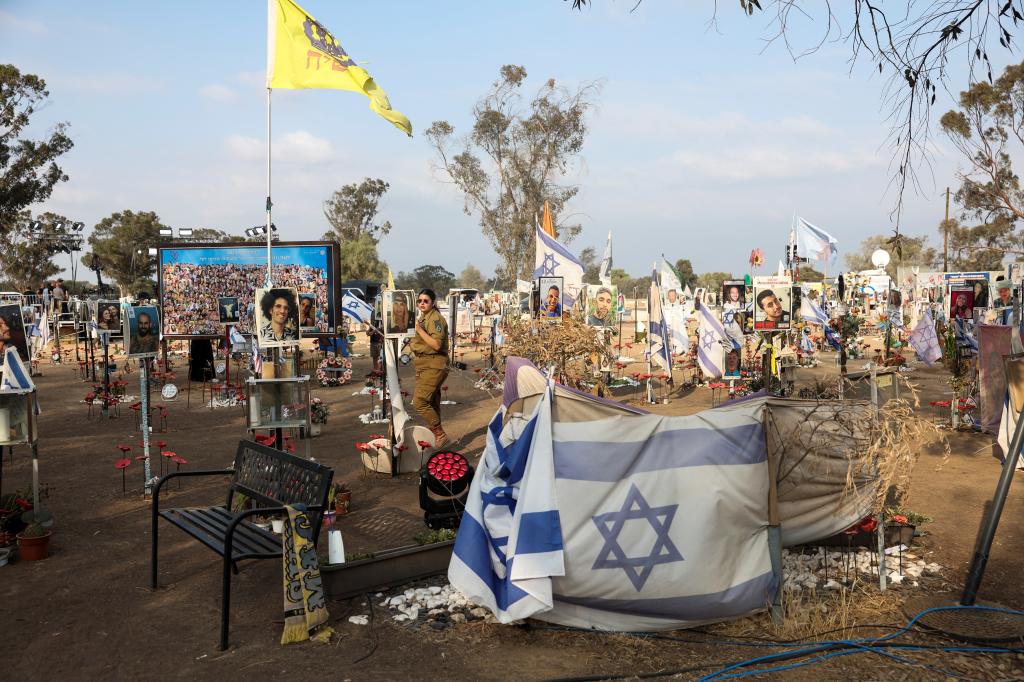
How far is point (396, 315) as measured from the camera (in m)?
10.5

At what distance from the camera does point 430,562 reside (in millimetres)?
5777

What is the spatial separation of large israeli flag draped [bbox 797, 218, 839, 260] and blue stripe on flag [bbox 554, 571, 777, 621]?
67.0ft

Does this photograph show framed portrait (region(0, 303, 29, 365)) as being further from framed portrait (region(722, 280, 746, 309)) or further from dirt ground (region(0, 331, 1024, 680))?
framed portrait (region(722, 280, 746, 309))

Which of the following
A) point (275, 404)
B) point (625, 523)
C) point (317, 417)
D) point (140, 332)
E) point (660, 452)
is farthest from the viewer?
point (317, 417)

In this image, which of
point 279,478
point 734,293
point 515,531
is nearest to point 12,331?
point 279,478

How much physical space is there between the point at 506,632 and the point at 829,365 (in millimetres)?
18699

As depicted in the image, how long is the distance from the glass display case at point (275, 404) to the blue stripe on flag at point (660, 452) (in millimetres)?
3304

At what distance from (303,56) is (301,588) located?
22.1 ft

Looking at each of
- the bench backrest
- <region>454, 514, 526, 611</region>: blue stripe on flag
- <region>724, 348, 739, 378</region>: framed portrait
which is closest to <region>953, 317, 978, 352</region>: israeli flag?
<region>724, 348, 739, 378</region>: framed portrait

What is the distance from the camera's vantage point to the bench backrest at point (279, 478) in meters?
5.18

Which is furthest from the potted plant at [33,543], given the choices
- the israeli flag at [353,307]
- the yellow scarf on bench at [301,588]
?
the israeli flag at [353,307]

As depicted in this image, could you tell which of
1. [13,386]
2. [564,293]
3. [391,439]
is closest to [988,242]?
[564,293]

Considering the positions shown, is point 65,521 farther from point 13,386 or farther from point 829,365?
point 829,365

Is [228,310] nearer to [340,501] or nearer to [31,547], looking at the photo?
[340,501]
